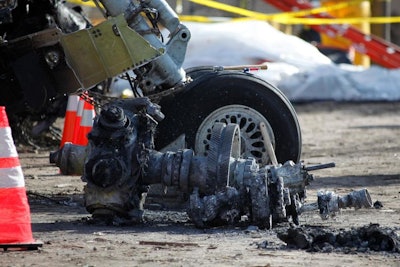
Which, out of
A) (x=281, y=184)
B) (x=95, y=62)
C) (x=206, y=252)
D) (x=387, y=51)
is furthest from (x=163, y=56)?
(x=387, y=51)

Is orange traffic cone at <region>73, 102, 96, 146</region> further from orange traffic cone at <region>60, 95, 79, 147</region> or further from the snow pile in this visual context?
the snow pile

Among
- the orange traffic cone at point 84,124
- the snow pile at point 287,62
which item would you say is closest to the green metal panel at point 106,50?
the orange traffic cone at point 84,124

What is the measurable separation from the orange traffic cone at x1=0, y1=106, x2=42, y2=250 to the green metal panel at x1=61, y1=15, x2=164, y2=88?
2.06 meters

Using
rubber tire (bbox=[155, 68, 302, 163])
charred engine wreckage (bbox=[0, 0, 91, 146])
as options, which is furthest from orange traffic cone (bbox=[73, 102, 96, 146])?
rubber tire (bbox=[155, 68, 302, 163])

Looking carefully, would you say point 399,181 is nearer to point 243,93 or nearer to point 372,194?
point 372,194

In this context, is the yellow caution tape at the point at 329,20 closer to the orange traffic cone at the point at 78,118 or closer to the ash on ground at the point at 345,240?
the orange traffic cone at the point at 78,118

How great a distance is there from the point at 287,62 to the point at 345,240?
524 inches

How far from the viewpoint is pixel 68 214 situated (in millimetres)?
8844

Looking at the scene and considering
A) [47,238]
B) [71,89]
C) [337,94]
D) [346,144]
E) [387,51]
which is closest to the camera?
[47,238]

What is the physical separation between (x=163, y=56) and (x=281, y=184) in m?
1.87

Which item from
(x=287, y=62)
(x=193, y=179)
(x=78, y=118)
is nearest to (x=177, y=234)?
(x=193, y=179)

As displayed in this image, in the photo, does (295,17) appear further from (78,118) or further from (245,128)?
(245,128)

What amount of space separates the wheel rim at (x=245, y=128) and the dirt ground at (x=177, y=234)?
0.57 meters

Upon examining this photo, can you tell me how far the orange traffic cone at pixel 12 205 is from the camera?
6.98 metres
